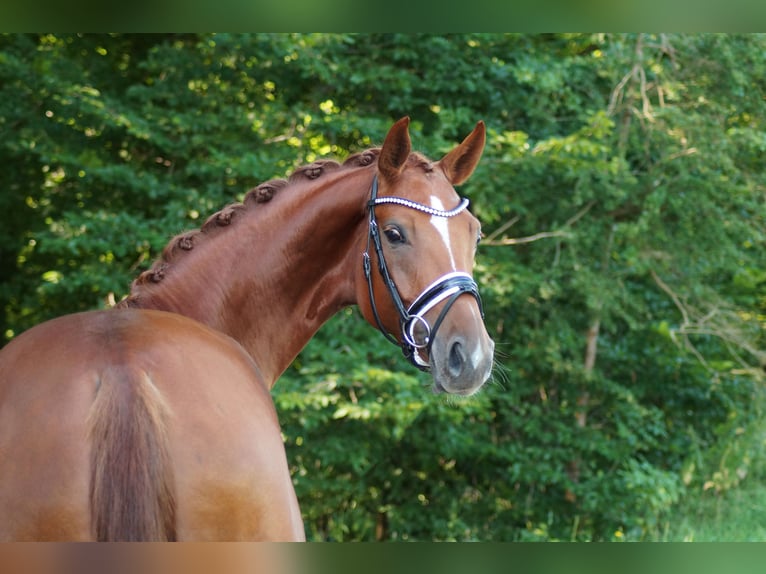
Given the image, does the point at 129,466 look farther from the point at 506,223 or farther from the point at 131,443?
the point at 506,223

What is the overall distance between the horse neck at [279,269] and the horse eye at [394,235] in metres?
0.17

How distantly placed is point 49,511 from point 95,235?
6424 millimetres

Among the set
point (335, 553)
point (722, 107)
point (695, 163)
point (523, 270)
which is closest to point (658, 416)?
point (523, 270)

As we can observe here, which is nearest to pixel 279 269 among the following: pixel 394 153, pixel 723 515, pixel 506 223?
pixel 394 153

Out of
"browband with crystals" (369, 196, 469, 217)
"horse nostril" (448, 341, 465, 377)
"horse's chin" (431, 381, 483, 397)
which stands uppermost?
"browband with crystals" (369, 196, 469, 217)

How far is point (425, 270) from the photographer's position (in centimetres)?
256

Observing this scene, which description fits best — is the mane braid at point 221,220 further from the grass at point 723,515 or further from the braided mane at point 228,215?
the grass at point 723,515

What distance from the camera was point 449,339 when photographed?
243 centimetres

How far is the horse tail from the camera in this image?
153cm

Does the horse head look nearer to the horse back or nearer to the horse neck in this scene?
the horse neck

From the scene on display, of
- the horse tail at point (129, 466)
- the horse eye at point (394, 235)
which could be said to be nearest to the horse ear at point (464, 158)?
the horse eye at point (394, 235)

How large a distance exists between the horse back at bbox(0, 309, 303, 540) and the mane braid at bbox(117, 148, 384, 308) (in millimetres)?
856

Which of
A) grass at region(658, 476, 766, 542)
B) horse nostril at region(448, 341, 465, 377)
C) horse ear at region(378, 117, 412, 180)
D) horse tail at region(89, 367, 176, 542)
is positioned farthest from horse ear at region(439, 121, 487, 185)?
grass at region(658, 476, 766, 542)

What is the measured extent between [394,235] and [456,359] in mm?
496
